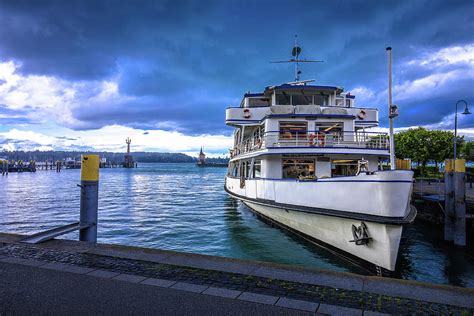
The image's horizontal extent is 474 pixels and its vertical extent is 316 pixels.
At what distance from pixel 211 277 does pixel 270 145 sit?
9824 millimetres

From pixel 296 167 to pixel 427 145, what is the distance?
133ft

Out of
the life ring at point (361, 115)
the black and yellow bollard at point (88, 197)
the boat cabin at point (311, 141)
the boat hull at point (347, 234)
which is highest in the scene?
the life ring at point (361, 115)

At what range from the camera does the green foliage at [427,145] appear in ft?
151

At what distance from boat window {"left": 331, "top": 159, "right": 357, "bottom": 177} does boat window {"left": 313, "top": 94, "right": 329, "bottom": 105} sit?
413 cm

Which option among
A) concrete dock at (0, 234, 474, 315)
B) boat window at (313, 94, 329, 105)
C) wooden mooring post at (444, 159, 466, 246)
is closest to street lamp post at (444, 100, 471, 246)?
wooden mooring post at (444, 159, 466, 246)

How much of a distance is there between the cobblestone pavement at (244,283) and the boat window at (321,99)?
45.9ft

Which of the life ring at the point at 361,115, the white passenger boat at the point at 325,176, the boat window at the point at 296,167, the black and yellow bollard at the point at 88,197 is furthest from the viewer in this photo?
the life ring at the point at 361,115

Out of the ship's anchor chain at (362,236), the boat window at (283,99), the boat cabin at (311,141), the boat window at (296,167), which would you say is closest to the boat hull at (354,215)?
the ship's anchor chain at (362,236)

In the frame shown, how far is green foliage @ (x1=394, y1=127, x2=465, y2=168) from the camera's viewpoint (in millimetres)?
46156

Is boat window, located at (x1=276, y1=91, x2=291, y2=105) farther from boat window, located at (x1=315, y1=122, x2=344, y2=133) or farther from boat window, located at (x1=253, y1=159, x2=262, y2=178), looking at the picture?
boat window, located at (x1=253, y1=159, x2=262, y2=178)

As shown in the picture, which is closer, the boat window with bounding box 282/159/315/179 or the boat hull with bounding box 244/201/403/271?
the boat hull with bounding box 244/201/403/271

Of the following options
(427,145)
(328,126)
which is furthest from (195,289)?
(427,145)

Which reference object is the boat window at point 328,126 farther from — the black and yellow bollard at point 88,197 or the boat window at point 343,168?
the black and yellow bollard at point 88,197

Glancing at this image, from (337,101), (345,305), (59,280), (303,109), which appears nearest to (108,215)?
(303,109)
